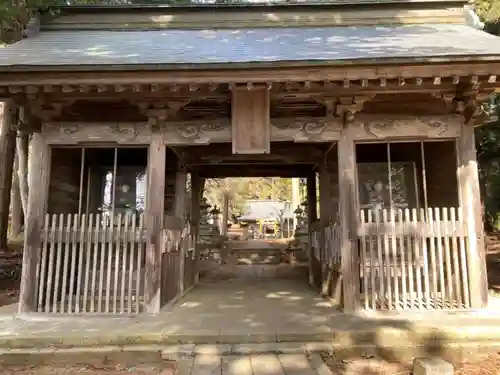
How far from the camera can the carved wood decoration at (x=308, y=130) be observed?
5.51 meters

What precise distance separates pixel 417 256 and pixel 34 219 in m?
5.39

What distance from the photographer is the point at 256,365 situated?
11.8ft

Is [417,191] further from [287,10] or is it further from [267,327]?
[287,10]

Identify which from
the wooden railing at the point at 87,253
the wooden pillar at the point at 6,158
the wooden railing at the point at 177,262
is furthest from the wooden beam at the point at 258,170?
the wooden pillar at the point at 6,158

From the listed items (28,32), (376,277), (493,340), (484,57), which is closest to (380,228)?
(376,277)

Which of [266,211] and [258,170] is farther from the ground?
[266,211]

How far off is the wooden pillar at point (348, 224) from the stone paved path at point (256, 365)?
1512mm

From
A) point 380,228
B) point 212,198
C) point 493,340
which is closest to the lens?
point 493,340

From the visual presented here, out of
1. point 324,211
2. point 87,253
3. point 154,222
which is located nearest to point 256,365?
point 154,222

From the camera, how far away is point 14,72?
15.4ft

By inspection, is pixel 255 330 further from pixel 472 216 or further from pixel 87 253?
pixel 472 216

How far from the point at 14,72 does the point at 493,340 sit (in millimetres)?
6504

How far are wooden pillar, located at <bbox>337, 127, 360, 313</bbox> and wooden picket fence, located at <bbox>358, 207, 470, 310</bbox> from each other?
0.41 ft

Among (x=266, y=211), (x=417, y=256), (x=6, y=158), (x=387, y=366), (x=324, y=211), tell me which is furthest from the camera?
(x=266, y=211)
